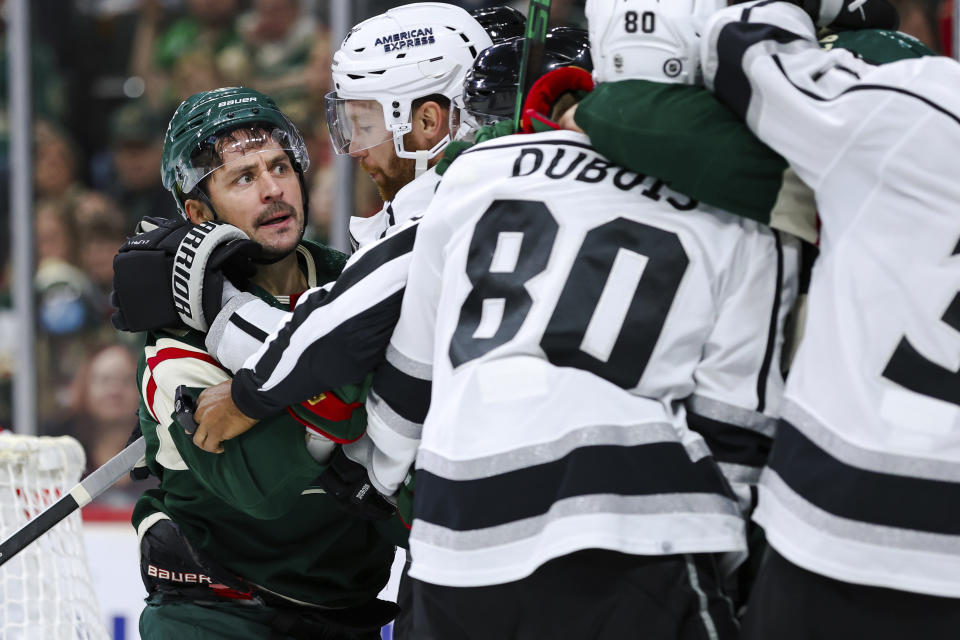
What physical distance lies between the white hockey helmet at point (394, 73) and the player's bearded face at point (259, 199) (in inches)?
7.2

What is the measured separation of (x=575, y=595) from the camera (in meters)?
1.61

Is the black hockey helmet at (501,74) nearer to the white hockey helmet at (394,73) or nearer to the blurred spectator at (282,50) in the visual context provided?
the white hockey helmet at (394,73)

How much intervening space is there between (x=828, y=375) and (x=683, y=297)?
0.70ft

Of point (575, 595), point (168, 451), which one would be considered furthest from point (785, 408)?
point (168, 451)

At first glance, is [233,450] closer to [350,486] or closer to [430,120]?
[350,486]

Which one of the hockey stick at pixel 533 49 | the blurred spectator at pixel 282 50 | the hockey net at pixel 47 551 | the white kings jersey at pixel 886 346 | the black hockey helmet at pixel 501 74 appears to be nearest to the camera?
the white kings jersey at pixel 886 346

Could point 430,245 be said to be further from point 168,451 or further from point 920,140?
point 168,451

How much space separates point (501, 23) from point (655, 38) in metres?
1.19

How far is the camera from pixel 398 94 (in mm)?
2596

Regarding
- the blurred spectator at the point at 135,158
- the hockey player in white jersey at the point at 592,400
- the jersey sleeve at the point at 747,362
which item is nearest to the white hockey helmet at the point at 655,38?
the hockey player in white jersey at the point at 592,400

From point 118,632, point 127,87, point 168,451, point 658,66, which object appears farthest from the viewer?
point 127,87

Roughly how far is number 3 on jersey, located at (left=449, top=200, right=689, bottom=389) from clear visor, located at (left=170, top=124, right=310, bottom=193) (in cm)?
102

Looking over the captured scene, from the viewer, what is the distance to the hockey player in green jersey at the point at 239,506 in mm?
2363

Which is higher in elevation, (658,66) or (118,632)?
(658,66)
